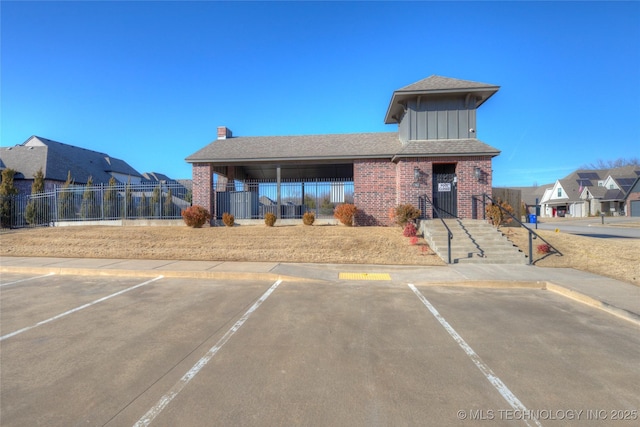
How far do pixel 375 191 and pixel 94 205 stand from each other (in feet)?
54.0

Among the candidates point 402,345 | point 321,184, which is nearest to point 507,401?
point 402,345

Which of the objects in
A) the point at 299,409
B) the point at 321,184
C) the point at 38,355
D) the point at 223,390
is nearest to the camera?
the point at 299,409

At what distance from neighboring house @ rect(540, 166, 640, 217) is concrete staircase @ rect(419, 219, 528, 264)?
46.2 meters

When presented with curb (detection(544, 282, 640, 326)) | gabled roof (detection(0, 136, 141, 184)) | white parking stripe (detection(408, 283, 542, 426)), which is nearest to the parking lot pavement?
white parking stripe (detection(408, 283, 542, 426))

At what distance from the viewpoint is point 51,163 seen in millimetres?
27078

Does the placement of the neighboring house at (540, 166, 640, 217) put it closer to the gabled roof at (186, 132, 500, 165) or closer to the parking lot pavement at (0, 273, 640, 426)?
the gabled roof at (186, 132, 500, 165)

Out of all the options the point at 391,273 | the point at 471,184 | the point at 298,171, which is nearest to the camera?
the point at 391,273

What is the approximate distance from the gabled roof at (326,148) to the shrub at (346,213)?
268 cm

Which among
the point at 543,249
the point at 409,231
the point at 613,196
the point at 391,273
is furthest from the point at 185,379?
the point at 613,196

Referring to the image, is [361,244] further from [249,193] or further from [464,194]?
[249,193]

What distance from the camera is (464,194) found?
13.8m

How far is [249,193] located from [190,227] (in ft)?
11.0

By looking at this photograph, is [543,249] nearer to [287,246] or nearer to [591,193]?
[287,246]

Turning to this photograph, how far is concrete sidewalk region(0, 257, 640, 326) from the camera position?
6.61 metres
